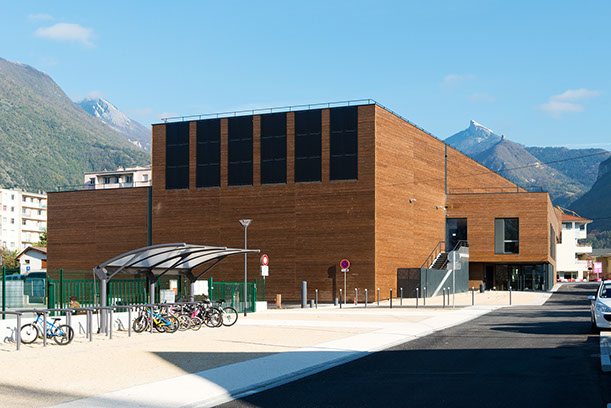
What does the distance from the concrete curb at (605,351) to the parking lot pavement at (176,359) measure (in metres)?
5.08

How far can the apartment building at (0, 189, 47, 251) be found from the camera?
137125 mm

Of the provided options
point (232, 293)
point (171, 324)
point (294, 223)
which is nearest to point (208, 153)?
point (294, 223)

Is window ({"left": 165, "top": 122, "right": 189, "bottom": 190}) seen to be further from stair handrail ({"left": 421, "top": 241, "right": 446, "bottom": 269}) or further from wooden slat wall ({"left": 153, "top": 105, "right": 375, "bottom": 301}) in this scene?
stair handrail ({"left": 421, "top": 241, "right": 446, "bottom": 269})

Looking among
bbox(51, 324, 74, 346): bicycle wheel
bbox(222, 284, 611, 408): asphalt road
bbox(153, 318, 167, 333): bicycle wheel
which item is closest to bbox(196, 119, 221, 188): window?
bbox(153, 318, 167, 333): bicycle wheel

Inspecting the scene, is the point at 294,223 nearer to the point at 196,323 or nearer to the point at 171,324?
the point at 196,323

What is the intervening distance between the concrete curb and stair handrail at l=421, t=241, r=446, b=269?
3613cm

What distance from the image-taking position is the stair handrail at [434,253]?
5661 cm

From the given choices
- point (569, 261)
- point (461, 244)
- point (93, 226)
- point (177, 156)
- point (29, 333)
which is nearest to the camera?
point (29, 333)

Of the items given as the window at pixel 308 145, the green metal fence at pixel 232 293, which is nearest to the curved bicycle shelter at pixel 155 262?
the green metal fence at pixel 232 293

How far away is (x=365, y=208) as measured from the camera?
4775 centimetres

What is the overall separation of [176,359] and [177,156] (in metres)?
39.6

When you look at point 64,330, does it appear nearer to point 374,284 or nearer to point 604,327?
point 604,327

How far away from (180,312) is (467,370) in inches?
515

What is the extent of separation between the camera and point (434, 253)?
192 ft
